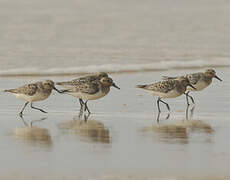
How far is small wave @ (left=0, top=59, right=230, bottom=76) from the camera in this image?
1698cm

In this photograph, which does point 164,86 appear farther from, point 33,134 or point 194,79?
point 33,134

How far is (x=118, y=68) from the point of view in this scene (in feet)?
58.3

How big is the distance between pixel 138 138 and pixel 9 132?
1.84 metres

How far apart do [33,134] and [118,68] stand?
8273 millimetres

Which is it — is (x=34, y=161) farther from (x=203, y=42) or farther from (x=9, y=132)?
(x=203, y=42)

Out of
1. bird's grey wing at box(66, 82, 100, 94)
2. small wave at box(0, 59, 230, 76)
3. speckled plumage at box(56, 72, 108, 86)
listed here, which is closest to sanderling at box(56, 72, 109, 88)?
speckled plumage at box(56, 72, 108, 86)

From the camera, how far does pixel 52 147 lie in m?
8.68

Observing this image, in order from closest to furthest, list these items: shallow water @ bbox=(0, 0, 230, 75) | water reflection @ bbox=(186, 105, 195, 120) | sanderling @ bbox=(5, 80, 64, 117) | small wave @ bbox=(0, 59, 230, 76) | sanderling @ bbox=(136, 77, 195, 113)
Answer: water reflection @ bbox=(186, 105, 195, 120)
sanderling @ bbox=(5, 80, 64, 117)
sanderling @ bbox=(136, 77, 195, 113)
small wave @ bbox=(0, 59, 230, 76)
shallow water @ bbox=(0, 0, 230, 75)

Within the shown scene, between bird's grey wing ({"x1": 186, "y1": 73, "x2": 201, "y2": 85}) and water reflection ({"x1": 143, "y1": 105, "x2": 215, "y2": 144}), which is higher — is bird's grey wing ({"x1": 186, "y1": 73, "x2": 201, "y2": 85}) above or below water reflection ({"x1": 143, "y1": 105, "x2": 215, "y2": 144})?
above

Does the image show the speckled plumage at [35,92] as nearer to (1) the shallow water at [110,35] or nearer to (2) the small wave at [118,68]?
(2) the small wave at [118,68]

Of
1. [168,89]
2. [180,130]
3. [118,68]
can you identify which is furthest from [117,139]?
[118,68]

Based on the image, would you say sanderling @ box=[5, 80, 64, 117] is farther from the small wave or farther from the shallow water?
the shallow water

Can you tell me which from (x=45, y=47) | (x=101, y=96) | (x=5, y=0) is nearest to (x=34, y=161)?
(x=101, y=96)

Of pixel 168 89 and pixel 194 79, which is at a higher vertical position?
pixel 194 79
